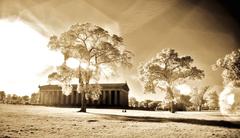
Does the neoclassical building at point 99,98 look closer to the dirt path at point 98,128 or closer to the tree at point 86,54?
the tree at point 86,54

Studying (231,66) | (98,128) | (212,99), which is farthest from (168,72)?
(212,99)

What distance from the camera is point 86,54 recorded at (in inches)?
1578

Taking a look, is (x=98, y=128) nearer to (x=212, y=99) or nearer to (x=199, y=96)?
(x=212, y=99)

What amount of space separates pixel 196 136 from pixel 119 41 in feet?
96.7

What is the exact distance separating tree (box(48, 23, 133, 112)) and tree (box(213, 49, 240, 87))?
2215cm

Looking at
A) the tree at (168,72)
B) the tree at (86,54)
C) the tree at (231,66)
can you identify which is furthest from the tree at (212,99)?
the tree at (86,54)

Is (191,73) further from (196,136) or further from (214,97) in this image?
(214,97)

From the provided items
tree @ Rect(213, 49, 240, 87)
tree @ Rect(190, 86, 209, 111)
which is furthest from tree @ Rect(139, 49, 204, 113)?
tree @ Rect(190, 86, 209, 111)

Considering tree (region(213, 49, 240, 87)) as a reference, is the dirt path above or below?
below

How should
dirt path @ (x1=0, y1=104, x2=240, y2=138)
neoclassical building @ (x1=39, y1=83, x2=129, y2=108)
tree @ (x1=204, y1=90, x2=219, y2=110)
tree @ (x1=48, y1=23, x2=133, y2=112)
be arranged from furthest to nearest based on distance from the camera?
neoclassical building @ (x1=39, y1=83, x2=129, y2=108), tree @ (x1=204, y1=90, x2=219, y2=110), tree @ (x1=48, y1=23, x2=133, y2=112), dirt path @ (x1=0, y1=104, x2=240, y2=138)

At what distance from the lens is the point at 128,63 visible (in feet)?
139

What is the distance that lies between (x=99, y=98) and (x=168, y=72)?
67671mm

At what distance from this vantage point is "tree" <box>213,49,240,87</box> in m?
49.8

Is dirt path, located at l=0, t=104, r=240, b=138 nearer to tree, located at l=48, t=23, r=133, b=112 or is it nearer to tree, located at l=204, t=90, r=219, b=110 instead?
tree, located at l=48, t=23, r=133, b=112
